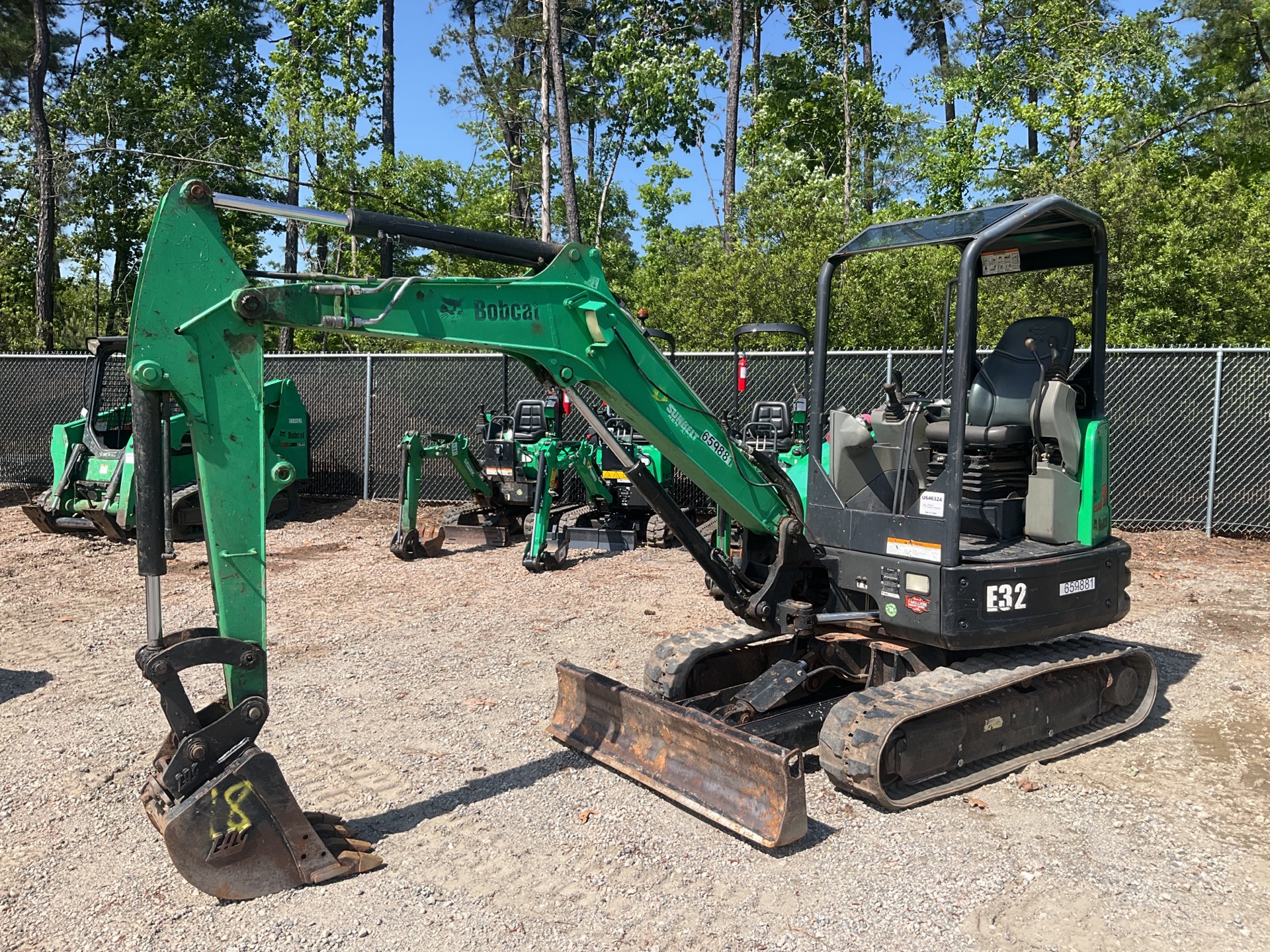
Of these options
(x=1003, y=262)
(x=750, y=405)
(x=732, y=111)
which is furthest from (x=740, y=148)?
(x=1003, y=262)

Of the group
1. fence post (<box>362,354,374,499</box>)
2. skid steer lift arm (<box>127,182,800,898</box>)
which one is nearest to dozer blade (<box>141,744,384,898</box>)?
skid steer lift arm (<box>127,182,800,898</box>)

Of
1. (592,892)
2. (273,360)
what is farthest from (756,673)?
(273,360)

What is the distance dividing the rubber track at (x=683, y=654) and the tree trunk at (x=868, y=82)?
19.2 m

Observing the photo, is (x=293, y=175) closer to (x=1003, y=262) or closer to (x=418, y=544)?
(x=418, y=544)

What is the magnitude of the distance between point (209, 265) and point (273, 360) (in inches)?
456

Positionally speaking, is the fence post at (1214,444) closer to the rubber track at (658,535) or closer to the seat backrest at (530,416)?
the rubber track at (658,535)

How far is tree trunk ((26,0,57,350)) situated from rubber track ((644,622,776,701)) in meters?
18.3

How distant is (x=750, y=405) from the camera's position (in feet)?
41.9

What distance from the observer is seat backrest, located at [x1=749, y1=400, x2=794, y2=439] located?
11.3 metres

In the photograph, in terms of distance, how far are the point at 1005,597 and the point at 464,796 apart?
106 inches

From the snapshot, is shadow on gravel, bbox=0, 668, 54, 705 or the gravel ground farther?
shadow on gravel, bbox=0, 668, 54, 705

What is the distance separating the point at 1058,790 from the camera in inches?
184

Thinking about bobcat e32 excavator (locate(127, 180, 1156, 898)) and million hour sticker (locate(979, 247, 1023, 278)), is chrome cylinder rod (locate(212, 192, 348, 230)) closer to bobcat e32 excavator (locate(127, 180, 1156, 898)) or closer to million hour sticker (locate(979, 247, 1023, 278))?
bobcat e32 excavator (locate(127, 180, 1156, 898))

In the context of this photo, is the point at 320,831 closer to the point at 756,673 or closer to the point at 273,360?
the point at 756,673
